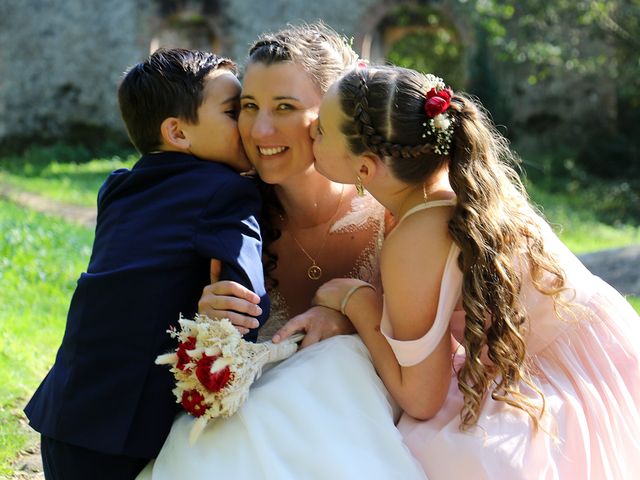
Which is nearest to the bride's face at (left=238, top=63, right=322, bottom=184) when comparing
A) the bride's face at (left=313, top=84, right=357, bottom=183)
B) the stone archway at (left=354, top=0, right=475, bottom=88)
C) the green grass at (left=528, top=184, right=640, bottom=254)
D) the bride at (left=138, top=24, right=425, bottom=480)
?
the bride at (left=138, top=24, right=425, bottom=480)

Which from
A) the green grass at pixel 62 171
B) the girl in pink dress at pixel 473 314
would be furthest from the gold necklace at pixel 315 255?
the green grass at pixel 62 171

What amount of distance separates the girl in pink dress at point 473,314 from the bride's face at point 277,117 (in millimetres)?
268

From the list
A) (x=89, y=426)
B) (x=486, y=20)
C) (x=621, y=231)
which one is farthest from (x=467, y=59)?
(x=89, y=426)

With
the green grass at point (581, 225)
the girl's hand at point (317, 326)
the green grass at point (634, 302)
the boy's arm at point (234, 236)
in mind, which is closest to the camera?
the boy's arm at point (234, 236)

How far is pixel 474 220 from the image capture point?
232cm

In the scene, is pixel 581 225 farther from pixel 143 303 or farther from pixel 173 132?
pixel 143 303

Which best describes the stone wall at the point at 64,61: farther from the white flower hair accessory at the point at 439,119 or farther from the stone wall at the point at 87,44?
the white flower hair accessory at the point at 439,119

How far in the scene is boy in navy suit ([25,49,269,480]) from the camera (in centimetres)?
233

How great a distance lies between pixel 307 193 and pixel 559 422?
1.24m

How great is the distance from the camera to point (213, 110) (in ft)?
8.80

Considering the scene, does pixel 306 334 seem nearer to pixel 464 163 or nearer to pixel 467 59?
pixel 464 163

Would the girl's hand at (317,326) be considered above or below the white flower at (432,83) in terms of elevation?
below

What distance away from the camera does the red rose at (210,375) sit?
2.18 m

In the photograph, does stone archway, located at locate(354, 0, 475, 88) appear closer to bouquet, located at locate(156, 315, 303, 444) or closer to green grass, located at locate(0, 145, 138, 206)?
green grass, located at locate(0, 145, 138, 206)
